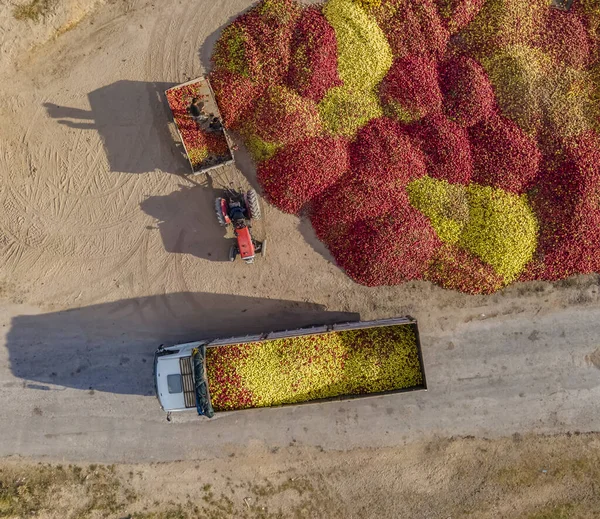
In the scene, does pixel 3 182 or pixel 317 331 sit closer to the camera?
pixel 317 331

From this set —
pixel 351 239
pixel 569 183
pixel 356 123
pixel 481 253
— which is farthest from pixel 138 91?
pixel 569 183

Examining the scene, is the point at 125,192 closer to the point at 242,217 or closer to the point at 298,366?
the point at 242,217

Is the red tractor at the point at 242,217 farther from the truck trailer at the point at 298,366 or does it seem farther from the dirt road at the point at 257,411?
the truck trailer at the point at 298,366

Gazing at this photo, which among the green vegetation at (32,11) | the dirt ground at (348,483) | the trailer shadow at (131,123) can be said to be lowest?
the dirt ground at (348,483)

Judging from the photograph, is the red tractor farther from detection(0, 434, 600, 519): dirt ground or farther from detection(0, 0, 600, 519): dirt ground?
detection(0, 434, 600, 519): dirt ground

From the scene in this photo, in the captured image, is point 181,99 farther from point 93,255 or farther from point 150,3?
point 93,255

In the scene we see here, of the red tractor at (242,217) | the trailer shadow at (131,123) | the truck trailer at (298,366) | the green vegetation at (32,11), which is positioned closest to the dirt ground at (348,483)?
the truck trailer at (298,366)
